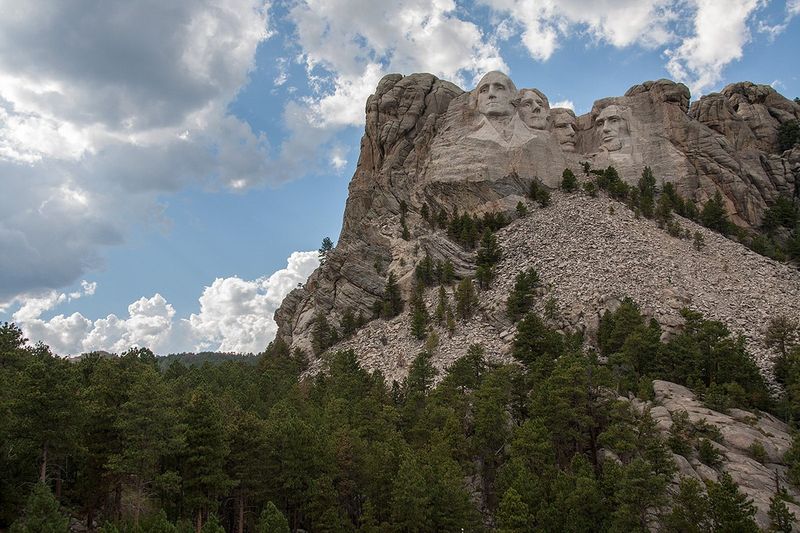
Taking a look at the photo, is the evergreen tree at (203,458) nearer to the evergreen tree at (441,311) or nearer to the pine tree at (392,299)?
the evergreen tree at (441,311)

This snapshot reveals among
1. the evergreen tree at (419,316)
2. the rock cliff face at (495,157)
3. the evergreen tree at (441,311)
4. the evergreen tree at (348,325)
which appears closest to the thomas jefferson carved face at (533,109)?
the rock cliff face at (495,157)

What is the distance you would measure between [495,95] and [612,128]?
1931cm

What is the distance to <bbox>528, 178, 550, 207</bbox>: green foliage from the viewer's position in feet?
292

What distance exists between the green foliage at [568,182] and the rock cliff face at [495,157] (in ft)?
8.01

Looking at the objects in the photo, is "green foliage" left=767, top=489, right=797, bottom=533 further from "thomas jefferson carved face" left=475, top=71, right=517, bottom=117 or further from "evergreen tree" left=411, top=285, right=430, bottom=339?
"thomas jefferson carved face" left=475, top=71, right=517, bottom=117

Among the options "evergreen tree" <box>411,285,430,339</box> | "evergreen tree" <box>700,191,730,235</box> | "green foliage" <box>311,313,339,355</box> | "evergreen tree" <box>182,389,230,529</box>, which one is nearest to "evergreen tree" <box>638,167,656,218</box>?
"evergreen tree" <box>700,191,730,235</box>

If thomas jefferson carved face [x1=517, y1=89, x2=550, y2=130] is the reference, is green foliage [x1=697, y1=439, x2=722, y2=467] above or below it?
below

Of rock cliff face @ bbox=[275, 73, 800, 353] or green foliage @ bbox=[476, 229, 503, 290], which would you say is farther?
rock cliff face @ bbox=[275, 73, 800, 353]

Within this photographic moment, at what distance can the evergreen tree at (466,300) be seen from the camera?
72.2 metres

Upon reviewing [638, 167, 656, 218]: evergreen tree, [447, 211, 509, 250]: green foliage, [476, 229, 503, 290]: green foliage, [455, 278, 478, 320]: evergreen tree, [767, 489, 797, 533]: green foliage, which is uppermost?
[638, 167, 656, 218]: evergreen tree

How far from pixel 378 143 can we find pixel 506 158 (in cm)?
2183

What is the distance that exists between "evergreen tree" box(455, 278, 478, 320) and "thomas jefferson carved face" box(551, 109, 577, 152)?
37924mm

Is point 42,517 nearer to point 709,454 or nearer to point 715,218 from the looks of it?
point 709,454

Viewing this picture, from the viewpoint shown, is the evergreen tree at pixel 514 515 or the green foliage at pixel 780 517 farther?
the evergreen tree at pixel 514 515
